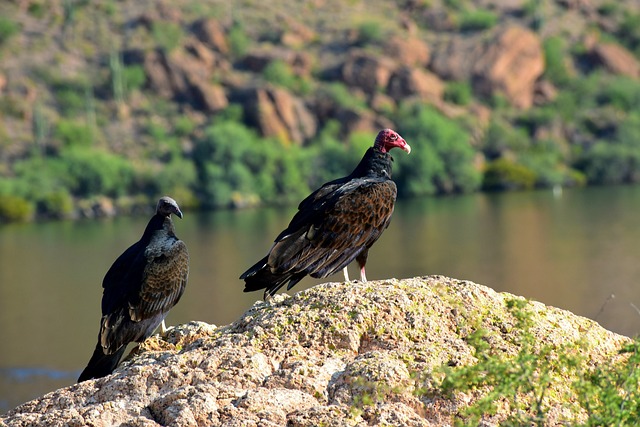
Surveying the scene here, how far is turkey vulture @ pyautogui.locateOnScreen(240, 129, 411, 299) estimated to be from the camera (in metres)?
9.12

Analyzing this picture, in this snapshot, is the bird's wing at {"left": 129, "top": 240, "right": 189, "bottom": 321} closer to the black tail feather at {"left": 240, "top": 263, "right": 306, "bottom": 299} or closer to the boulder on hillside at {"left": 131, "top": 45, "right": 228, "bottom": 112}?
the black tail feather at {"left": 240, "top": 263, "right": 306, "bottom": 299}

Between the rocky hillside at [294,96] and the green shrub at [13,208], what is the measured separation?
243 millimetres

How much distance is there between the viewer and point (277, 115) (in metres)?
125

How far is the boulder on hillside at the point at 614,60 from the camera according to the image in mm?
141875

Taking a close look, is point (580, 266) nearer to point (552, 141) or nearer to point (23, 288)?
point (23, 288)

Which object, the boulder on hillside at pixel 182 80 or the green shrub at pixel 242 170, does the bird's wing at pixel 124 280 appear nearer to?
the green shrub at pixel 242 170

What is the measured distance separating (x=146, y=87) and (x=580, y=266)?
91.6m

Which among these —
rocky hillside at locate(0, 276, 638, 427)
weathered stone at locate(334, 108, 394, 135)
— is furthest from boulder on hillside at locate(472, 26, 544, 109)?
rocky hillside at locate(0, 276, 638, 427)

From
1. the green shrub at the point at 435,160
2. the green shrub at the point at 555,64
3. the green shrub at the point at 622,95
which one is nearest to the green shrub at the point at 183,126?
the green shrub at the point at 435,160

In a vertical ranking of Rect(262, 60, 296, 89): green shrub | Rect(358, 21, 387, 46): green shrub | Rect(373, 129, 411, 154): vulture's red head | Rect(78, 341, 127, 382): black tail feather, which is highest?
Rect(373, 129, 411, 154): vulture's red head

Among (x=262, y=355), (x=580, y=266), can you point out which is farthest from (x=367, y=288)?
(x=580, y=266)

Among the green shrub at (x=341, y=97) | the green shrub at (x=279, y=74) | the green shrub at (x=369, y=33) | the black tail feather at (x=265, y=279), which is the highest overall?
the black tail feather at (x=265, y=279)

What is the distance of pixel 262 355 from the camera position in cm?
685

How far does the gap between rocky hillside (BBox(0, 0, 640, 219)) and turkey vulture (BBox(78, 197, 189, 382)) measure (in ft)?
298
